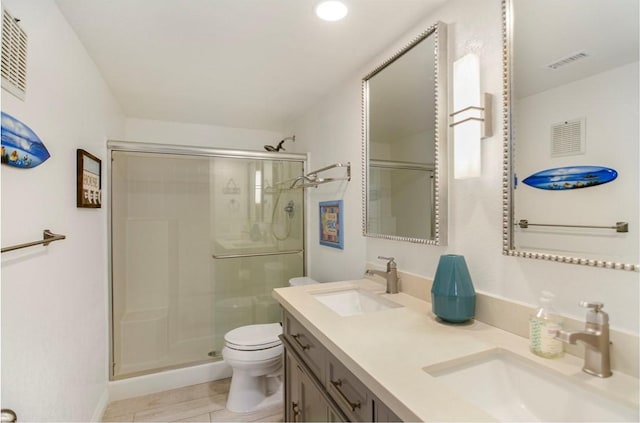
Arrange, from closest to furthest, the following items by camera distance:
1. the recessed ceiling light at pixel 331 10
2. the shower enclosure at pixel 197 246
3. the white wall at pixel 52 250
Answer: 1. the white wall at pixel 52 250
2. the recessed ceiling light at pixel 331 10
3. the shower enclosure at pixel 197 246

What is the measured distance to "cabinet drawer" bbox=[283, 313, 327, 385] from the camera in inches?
43.4

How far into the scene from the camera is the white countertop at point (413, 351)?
64cm

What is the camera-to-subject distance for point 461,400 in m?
0.64

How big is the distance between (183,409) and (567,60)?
2.68 m

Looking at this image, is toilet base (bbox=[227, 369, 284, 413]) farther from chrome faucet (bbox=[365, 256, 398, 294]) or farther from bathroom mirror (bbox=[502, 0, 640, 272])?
bathroom mirror (bbox=[502, 0, 640, 272])

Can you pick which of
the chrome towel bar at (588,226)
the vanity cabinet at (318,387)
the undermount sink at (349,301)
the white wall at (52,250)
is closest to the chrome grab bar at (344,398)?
the vanity cabinet at (318,387)

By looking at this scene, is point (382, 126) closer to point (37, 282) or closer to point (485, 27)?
point (485, 27)

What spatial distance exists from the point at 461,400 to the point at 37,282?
1.44 meters

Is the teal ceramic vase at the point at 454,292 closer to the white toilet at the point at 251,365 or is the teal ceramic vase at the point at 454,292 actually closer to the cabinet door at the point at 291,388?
the cabinet door at the point at 291,388

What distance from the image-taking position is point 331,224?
7.41 ft

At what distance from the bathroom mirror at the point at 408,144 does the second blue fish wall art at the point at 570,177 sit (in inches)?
15.0

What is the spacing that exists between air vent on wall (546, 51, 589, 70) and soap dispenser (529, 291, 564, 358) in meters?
0.69

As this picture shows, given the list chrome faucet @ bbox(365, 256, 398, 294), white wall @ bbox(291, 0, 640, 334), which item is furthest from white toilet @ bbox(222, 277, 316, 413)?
chrome faucet @ bbox(365, 256, 398, 294)

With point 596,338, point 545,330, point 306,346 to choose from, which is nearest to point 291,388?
point 306,346
